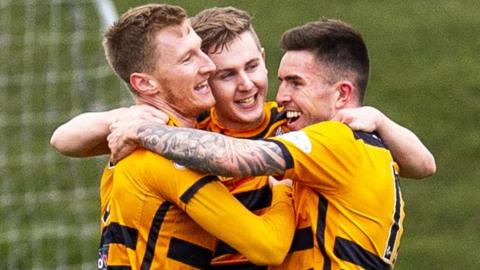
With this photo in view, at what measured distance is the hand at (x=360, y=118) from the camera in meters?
7.98

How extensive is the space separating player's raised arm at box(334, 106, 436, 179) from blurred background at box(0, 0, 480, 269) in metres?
6.06

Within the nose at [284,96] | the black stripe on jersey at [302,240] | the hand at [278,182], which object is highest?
the nose at [284,96]

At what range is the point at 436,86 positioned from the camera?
17578mm

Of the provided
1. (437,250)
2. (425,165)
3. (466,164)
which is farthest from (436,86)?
(425,165)

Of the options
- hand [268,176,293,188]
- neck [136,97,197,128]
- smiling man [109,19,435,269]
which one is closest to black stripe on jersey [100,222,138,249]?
smiling man [109,19,435,269]

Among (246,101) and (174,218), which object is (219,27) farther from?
(174,218)

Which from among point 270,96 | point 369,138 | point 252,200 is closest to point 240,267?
point 252,200

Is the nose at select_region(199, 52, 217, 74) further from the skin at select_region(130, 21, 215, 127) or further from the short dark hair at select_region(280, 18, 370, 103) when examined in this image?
the short dark hair at select_region(280, 18, 370, 103)

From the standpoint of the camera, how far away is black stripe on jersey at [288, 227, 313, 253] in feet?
26.2

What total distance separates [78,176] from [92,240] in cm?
117

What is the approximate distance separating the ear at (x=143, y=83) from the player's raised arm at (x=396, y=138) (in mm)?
914

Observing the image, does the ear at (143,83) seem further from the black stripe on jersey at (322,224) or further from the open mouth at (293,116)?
the black stripe on jersey at (322,224)

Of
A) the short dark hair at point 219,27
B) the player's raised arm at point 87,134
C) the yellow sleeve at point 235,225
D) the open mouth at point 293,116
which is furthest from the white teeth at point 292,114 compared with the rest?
the player's raised arm at point 87,134

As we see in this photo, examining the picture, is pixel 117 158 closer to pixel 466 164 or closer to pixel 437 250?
pixel 437 250
